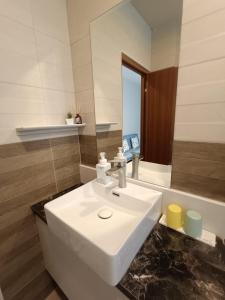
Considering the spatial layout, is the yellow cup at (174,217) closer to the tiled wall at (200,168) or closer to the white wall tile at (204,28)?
the tiled wall at (200,168)

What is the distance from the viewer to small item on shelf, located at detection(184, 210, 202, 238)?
0.72 m

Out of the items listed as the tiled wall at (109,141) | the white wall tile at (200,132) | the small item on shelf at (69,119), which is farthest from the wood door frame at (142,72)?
the small item on shelf at (69,119)

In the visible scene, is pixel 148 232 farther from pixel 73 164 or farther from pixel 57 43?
pixel 57 43

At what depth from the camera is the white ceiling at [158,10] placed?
2.39 feet

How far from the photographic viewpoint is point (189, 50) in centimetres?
67

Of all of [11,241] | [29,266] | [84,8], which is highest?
[84,8]

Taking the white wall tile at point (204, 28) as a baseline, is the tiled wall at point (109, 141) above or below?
below

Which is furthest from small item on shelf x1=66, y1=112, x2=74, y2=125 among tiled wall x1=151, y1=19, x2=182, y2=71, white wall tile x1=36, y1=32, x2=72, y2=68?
tiled wall x1=151, y1=19, x2=182, y2=71

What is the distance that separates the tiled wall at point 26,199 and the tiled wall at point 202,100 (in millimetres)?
882

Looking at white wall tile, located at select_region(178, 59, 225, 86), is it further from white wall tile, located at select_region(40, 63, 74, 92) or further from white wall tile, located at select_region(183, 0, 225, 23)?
white wall tile, located at select_region(40, 63, 74, 92)

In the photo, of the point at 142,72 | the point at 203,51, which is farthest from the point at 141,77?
the point at 203,51

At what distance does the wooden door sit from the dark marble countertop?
1.42ft

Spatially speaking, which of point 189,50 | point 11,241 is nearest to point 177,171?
point 189,50

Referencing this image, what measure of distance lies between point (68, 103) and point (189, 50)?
89cm
